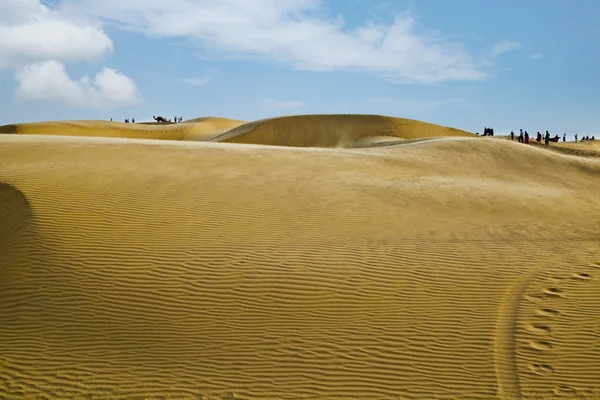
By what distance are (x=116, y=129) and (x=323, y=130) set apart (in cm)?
2041

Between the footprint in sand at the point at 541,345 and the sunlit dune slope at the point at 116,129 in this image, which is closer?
the footprint in sand at the point at 541,345

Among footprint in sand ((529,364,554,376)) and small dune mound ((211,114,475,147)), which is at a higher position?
small dune mound ((211,114,475,147))

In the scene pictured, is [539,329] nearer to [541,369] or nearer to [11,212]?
[541,369]

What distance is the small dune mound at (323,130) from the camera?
44.6m

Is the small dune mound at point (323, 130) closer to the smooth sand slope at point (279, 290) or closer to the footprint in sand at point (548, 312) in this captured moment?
the smooth sand slope at point (279, 290)

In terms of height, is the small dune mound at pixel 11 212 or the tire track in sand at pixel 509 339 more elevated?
the small dune mound at pixel 11 212

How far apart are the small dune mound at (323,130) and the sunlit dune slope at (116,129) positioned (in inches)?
413

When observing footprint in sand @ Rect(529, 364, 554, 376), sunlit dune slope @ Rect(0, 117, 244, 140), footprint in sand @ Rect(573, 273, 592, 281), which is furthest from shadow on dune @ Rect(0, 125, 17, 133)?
footprint in sand @ Rect(529, 364, 554, 376)

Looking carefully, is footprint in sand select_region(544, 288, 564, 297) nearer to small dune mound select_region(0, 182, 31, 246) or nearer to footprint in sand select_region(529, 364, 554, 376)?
footprint in sand select_region(529, 364, 554, 376)

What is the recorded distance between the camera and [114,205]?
10562mm

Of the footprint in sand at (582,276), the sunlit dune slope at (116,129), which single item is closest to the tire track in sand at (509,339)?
the footprint in sand at (582,276)

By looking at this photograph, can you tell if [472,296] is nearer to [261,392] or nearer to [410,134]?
[261,392]

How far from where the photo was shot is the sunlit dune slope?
52188 millimetres

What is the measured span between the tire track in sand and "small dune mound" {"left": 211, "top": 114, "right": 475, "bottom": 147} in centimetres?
3523
